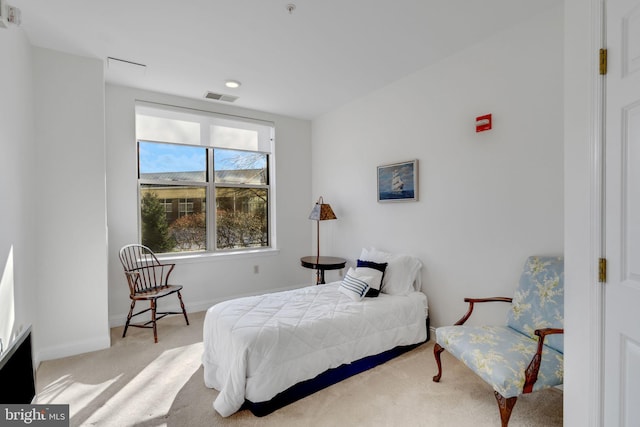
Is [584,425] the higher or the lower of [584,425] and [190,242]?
the lower

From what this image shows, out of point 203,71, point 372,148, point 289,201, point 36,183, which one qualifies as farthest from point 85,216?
point 372,148

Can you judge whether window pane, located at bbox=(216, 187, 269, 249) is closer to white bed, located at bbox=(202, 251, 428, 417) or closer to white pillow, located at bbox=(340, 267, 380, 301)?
white bed, located at bbox=(202, 251, 428, 417)

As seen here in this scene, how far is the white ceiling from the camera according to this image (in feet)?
6.90

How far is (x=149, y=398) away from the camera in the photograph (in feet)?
6.82

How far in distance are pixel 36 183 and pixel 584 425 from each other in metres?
3.88

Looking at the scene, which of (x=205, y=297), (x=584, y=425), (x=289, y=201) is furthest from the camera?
(x=289, y=201)

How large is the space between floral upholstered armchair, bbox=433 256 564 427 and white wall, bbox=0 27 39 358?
9.11ft

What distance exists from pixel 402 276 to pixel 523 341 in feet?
3.81

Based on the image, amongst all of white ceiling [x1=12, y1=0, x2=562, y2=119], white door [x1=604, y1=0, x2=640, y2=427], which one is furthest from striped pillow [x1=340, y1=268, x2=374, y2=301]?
white ceiling [x1=12, y1=0, x2=562, y2=119]

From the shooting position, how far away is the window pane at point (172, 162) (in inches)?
144

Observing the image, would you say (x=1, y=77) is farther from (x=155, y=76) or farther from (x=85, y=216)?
(x=155, y=76)

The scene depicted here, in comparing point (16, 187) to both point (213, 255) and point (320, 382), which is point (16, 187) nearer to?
point (213, 255)

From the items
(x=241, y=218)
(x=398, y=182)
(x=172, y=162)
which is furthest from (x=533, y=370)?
(x=172, y=162)

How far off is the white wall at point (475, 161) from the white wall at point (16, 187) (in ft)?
10.2
